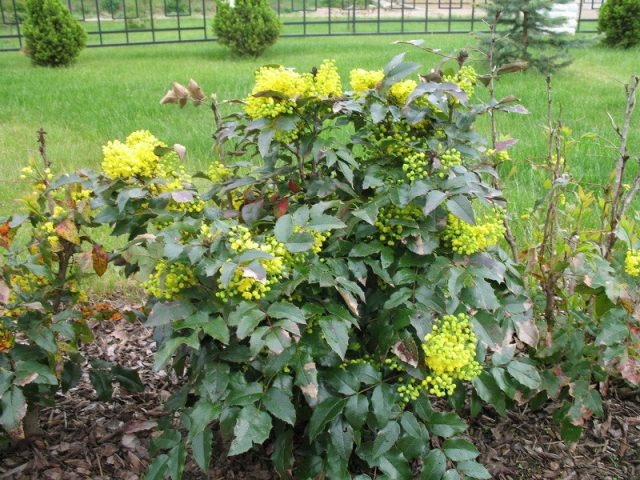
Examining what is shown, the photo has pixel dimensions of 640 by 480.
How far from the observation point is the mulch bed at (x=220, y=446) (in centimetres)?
215

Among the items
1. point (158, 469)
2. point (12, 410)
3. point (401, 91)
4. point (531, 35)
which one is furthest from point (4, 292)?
point (531, 35)

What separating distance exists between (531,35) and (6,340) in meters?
8.22

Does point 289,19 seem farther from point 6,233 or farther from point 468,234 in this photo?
point 468,234

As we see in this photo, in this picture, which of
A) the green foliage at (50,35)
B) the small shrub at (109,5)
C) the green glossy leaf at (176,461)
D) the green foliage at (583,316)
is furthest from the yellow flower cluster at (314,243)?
the small shrub at (109,5)

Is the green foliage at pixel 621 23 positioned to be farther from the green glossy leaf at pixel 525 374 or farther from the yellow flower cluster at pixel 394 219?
the yellow flower cluster at pixel 394 219

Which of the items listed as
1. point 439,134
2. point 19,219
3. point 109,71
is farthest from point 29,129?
point 439,134

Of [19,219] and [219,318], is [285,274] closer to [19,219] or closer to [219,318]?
[219,318]

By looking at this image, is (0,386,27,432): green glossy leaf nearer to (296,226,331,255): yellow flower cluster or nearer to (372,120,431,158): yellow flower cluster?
(296,226,331,255): yellow flower cluster

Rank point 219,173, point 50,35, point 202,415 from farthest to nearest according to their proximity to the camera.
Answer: point 50,35 < point 219,173 < point 202,415

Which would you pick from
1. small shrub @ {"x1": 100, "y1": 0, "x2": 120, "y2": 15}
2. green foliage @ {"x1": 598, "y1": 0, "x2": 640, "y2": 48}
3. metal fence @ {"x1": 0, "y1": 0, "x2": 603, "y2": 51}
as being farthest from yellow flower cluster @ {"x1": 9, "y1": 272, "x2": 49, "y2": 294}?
small shrub @ {"x1": 100, "y1": 0, "x2": 120, "y2": 15}

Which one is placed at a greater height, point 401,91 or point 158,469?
point 401,91

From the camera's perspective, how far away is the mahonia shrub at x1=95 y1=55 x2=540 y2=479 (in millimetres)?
1592

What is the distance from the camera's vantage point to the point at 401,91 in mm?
1936

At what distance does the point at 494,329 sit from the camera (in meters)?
1.81
